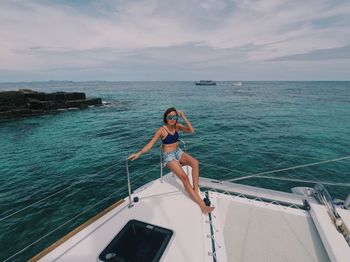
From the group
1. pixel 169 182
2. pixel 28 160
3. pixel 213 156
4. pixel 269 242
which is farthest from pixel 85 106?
pixel 269 242

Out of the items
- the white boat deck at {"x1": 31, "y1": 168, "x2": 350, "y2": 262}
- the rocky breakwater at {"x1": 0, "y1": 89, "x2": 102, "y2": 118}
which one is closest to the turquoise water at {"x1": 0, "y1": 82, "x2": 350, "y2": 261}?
the white boat deck at {"x1": 31, "y1": 168, "x2": 350, "y2": 262}

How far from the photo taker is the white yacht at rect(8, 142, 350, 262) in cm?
291

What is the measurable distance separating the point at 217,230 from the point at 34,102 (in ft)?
130

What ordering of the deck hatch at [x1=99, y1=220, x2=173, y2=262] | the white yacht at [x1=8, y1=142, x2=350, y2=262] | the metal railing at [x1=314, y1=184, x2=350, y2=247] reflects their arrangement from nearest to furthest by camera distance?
the deck hatch at [x1=99, y1=220, x2=173, y2=262] < the white yacht at [x1=8, y1=142, x2=350, y2=262] < the metal railing at [x1=314, y1=184, x2=350, y2=247]

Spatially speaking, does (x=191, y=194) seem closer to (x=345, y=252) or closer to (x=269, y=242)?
(x=269, y=242)

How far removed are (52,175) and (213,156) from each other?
9951mm

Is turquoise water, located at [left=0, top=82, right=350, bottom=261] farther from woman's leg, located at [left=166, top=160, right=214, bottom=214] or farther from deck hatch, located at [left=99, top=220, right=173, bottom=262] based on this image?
woman's leg, located at [left=166, top=160, right=214, bottom=214]

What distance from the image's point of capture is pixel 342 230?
3.17 m

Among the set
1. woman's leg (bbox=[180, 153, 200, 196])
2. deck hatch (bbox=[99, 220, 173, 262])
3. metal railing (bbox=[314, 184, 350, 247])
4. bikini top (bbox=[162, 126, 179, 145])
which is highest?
bikini top (bbox=[162, 126, 179, 145])

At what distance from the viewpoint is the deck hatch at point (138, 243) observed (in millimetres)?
2795

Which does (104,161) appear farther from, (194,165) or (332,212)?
Answer: (332,212)

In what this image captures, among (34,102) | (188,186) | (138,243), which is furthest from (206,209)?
(34,102)

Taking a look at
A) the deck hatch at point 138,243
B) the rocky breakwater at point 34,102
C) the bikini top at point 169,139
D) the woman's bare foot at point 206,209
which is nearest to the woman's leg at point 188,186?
the woman's bare foot at point 206,209

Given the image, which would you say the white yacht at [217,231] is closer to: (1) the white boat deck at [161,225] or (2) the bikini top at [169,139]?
(1) the white boat deck at [161,225]
